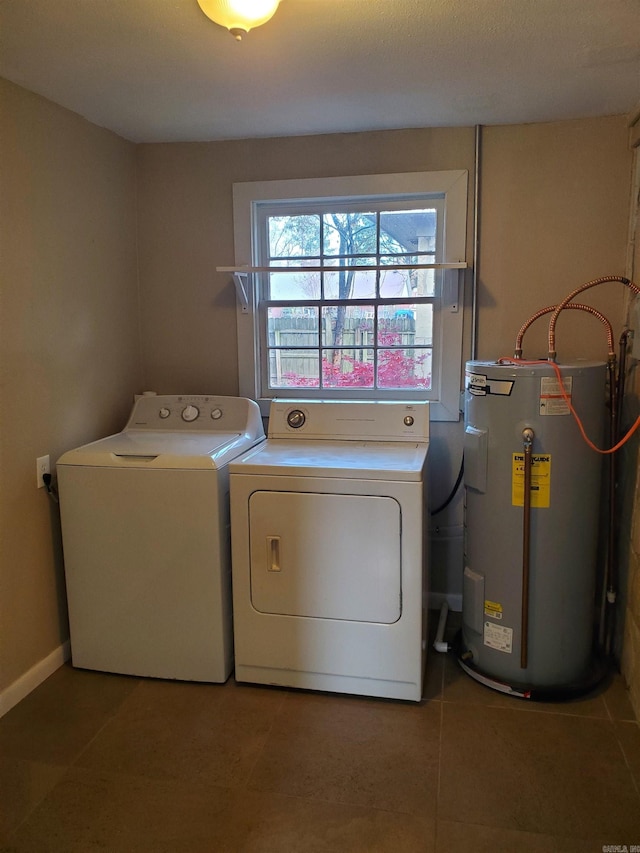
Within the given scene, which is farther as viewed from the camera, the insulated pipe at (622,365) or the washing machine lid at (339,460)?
the insulated pipe at (622,365)

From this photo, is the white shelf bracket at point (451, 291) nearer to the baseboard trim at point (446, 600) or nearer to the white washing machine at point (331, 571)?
the white washing machine at point (331, 571)

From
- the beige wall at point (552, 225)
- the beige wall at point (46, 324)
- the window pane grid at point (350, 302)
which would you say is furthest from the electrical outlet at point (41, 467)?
the beige wall at point (552, 225)

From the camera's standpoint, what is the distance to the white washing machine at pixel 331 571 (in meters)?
2.02

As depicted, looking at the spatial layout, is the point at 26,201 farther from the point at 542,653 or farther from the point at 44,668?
the point at 542,653

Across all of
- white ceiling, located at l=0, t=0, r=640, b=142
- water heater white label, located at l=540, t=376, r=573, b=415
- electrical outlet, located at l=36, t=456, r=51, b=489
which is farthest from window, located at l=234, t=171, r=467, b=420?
electrical outlet, located at l=36, t=456, r=51, b=489

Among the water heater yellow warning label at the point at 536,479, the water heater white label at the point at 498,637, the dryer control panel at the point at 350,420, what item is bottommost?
the water heater white label at the point at 498,637

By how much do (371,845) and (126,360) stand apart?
215 centimetres

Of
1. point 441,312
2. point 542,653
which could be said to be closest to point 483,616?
point 542,653

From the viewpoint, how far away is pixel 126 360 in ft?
9.13

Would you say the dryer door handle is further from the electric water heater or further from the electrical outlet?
the electrical outlet

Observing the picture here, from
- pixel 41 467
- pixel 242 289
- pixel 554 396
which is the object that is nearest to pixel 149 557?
pixel 41 467

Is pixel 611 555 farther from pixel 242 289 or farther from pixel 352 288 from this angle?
pixel 242 289

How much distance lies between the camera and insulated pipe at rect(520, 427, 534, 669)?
2.01 meters

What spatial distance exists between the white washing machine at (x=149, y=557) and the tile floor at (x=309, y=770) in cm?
13
